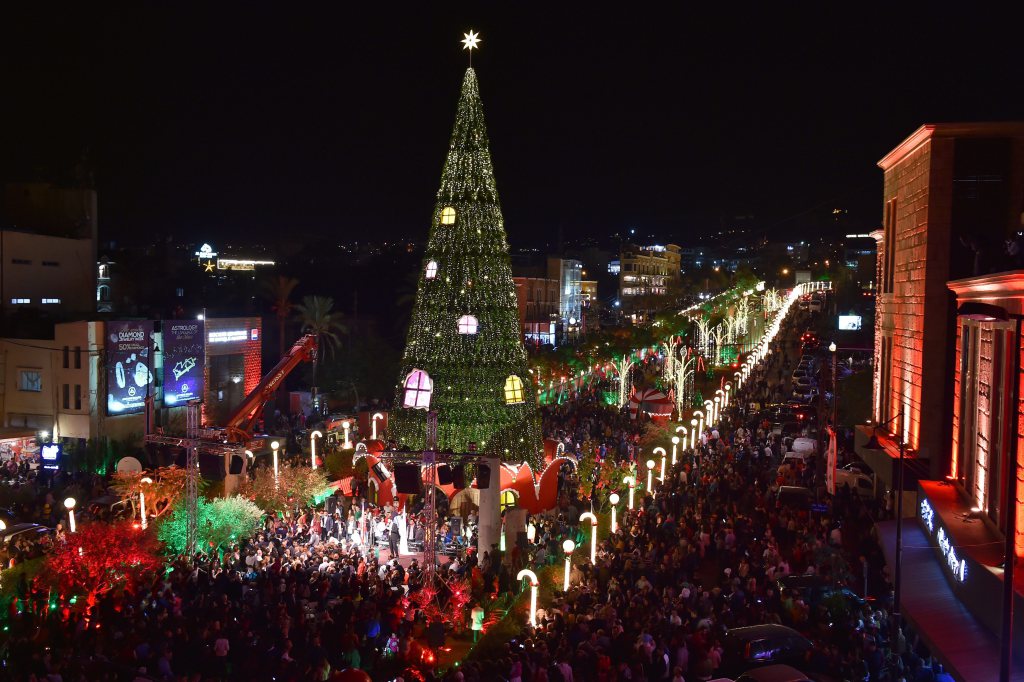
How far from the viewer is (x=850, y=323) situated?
68.5m

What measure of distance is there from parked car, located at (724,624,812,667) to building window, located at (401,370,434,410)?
11768 mm

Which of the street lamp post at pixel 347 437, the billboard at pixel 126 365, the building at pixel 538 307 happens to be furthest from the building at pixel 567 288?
the street lamp post at pixel 347 437

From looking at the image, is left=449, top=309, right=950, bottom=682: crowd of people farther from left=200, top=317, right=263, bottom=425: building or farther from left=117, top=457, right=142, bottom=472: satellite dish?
left=200, top=317, right=263, bottom=425: building

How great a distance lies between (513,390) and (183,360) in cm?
1823

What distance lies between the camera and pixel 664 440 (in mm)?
30984

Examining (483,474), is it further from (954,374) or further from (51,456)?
(51,456)

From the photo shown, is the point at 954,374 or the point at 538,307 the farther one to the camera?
the point at 538,307

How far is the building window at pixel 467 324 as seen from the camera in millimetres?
24016

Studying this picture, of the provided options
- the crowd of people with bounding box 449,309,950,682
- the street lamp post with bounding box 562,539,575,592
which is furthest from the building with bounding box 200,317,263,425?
the street lamp post with bounding box 562,539,575,592

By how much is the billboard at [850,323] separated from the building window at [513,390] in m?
51.2

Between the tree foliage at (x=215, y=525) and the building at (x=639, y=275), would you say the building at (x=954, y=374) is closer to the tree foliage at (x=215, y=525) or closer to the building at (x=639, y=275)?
the tree foliage at (x=215, y=525)

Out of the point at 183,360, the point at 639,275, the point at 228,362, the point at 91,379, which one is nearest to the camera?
the point at 91,379

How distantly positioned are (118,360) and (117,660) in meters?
22.5

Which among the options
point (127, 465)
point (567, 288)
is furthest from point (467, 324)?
point (567, 288)
